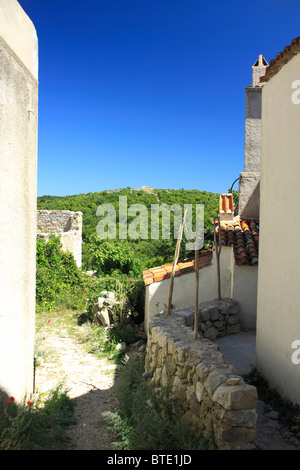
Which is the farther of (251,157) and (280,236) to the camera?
(251,157)

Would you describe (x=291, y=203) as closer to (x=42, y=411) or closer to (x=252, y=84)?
(x=42, y=411)

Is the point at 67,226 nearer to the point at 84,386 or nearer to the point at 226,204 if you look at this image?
the point at 226,204

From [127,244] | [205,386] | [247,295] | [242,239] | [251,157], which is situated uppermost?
[251,157]

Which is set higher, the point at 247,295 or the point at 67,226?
the point at 67,226

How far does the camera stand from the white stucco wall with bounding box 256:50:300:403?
4.29 meters

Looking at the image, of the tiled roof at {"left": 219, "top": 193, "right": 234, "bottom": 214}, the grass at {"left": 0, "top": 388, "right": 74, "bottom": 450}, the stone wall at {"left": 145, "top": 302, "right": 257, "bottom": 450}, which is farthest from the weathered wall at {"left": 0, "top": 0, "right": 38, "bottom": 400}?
the tiled roof at {"left": 219, "top": 193, "right": 234, "bottom": 214}

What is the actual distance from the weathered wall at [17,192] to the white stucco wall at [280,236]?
3326mm

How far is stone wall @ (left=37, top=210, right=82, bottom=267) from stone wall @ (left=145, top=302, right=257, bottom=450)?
31.6 feet

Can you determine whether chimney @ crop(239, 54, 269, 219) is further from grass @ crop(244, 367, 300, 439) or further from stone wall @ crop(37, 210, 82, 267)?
stone wall @ crop(37, 210, 82, 267)

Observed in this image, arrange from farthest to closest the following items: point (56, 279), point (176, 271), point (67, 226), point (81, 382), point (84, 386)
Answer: point (67, 226), point (56, 279), point (176, 271), point (81, 382), point (84, 386)

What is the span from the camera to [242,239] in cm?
805

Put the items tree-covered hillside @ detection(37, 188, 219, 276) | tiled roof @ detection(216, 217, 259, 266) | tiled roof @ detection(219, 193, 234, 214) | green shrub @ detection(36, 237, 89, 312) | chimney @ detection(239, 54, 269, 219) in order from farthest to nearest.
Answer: tree-covered hillside @ detection(37, 188, 219, 276) < green shrub @ detection(36, 237, 89, 312) < chimney @ detection(239, 54, 269, 219) < tiled roof @ detection(219, 193, 234, 214) < tiled roof @ detection(216, 217, 259, 266)

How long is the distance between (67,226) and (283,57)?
13.2 metres

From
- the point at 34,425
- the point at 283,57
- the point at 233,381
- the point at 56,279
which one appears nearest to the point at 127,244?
the point at 56,279
